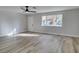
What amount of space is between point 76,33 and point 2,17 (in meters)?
5.94

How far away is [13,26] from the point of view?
8.20 metres

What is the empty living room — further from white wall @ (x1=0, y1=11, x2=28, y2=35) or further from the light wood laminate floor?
the light wood laminate floor

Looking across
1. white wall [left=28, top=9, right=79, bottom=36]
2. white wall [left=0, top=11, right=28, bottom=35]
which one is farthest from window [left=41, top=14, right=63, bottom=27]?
white wall [left=0, top=11, right=28, bottom=35]

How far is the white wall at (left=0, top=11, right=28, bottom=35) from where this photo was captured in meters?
7.21

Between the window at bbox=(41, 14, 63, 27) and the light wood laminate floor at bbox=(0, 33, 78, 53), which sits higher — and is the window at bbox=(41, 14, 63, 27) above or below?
above

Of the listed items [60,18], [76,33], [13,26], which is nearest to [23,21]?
[13,26]

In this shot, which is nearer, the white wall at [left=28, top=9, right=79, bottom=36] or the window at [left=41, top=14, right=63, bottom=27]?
the white wall at [left=28, top=9, right=79, bottom=36]

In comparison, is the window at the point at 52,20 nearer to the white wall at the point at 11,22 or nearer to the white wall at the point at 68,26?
the white wall at the point at 68,26

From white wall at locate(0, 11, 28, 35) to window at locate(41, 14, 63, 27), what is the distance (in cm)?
218

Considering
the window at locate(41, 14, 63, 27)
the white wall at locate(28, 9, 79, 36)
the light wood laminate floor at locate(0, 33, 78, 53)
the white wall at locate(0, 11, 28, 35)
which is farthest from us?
the window at locate(41, 14, 63, 27)

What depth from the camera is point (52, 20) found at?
843 centimetres

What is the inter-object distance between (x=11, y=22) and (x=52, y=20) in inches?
148
